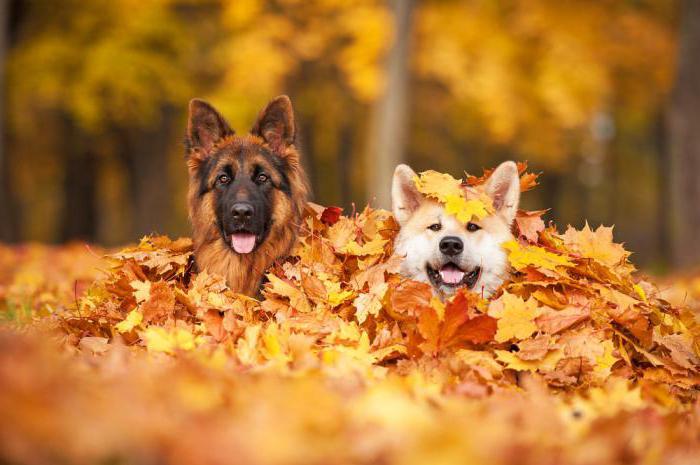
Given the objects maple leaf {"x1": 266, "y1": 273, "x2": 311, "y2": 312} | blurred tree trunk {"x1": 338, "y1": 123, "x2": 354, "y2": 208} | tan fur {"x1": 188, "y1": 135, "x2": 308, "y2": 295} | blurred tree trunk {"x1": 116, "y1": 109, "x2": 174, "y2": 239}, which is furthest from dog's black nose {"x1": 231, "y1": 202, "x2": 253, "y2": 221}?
blurred tree trunk {"x1": 338, "y1": 123, "x2": 354, "y2": 208}

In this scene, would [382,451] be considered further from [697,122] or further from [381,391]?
[697,122]

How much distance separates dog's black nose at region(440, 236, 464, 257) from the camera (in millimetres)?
4523

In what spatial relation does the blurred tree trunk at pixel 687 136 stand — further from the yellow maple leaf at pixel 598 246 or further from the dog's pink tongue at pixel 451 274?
the dog's pink tongue at pixel 451 274

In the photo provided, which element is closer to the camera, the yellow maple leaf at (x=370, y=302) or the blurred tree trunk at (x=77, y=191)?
the yellow maple leaf at (x=370, y=302)

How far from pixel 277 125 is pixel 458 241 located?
152cm

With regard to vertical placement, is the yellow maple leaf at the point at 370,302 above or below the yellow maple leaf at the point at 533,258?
below

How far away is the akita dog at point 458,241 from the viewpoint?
15.1ft

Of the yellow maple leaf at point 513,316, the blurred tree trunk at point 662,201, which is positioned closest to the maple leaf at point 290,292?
the yellow maple leaf at point 513,316

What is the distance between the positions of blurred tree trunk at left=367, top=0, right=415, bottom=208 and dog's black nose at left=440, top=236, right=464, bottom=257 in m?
9.16

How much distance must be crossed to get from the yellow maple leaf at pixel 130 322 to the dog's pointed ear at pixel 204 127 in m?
1.19

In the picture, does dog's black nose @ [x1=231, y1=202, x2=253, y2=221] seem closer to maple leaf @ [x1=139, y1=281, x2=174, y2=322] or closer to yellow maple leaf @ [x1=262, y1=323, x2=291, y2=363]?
maple leaf @ [x1=139, y1=281, x2=174, y2=322]

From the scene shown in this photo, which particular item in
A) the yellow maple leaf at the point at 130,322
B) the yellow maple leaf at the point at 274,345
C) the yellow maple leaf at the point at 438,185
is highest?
the yellow maple leaf at the point at 438,185

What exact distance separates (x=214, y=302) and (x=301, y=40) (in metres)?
14.0

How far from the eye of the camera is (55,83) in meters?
15.7
